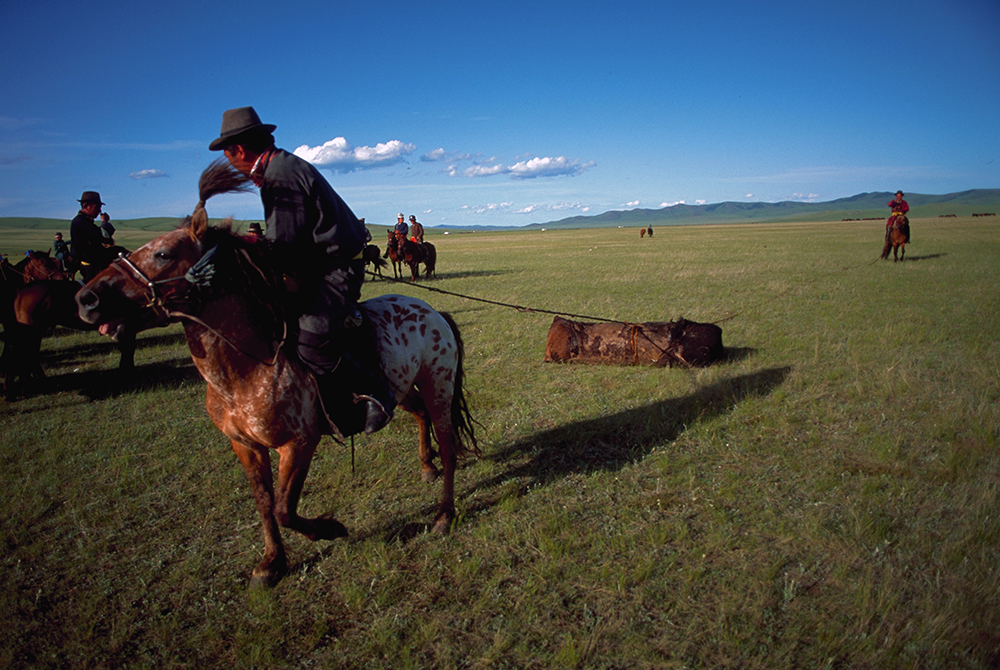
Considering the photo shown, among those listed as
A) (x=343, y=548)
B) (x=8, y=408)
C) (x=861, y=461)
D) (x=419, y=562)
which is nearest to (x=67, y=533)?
(x=343, y=548)

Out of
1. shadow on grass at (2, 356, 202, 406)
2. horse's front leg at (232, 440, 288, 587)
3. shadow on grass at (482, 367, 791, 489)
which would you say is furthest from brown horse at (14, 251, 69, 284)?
shadow on grass at (482, 367, 791, 489)

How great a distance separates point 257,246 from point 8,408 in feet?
24.9

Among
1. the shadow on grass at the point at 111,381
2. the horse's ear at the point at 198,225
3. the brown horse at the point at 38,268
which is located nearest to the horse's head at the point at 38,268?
the brown horse at the point at 38,268

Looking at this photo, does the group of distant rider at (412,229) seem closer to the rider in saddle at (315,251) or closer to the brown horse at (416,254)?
the brown horse at (416,254)

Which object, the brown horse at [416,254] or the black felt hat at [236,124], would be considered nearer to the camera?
the black felt hat at [236,124]

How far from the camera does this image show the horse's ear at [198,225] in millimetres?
2957

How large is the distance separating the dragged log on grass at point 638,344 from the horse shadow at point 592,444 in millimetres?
960

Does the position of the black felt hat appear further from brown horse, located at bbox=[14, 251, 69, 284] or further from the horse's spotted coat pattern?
brown horse, located at bbox=[14, 251, 69, 284]

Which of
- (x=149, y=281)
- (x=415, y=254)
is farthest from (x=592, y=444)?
(x=415, y=254)

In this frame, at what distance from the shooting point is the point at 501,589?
356cm

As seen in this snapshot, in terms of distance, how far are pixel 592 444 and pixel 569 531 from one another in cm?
180

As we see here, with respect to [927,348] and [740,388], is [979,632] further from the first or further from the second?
[927,348]

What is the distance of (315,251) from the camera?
346 centimetres

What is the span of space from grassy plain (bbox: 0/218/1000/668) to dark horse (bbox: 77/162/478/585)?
A: 2.09 ft
